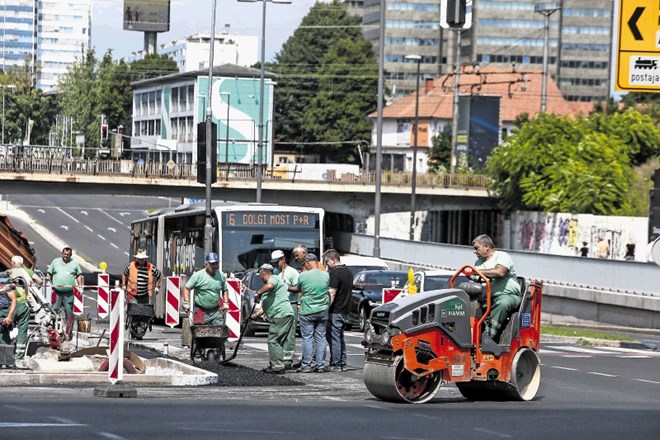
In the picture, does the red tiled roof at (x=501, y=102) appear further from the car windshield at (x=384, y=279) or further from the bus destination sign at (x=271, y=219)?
the bus destination sign at (x=271, y=219)

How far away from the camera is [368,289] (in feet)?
116

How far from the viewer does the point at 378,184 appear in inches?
2157

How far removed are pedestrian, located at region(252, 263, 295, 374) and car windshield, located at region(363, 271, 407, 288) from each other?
13.7m

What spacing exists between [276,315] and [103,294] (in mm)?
11559

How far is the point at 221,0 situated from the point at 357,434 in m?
44.3

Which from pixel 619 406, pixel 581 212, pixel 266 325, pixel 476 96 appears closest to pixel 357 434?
pixel 619 406

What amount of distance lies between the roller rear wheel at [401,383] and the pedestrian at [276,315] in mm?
4785

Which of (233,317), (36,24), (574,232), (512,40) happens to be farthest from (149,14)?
(36,24)

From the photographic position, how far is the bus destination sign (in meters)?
36.2

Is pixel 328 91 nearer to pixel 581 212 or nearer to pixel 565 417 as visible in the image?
pixel 581 212

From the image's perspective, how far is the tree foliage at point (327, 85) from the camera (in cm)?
14388

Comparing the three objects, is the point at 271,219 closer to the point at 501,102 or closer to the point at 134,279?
the point at 134,279

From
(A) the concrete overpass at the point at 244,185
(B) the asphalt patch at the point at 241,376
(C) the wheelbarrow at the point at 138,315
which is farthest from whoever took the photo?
(A) the concrete overpass at the point at 244,185

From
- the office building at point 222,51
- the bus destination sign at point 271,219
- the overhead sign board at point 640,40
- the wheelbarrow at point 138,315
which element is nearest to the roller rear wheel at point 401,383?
the overhead sign board at point 640,40
